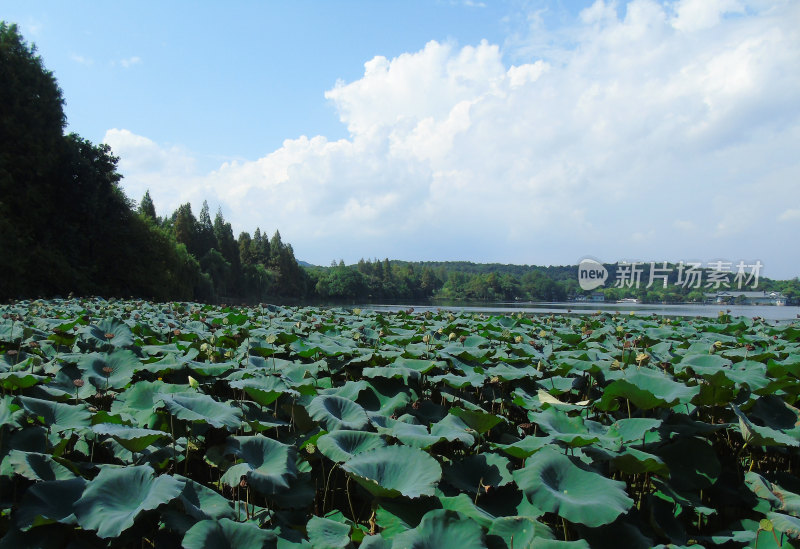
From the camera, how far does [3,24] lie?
803 inches

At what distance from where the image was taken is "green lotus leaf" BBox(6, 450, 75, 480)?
4.49 ft


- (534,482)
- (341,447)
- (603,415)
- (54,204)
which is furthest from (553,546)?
(54,204)

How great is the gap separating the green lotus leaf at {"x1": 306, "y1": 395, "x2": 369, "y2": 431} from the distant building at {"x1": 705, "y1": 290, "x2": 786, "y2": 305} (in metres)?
42.1

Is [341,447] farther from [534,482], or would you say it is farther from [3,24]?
[3,24]

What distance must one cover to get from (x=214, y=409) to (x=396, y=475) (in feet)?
2.52

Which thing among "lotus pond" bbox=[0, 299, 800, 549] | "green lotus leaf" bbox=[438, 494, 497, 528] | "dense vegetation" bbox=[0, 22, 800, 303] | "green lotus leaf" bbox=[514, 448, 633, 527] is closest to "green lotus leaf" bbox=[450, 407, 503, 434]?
"lotus pond" bbox=[0, 299, 800, 549]

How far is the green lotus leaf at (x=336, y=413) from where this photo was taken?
5.83 ft

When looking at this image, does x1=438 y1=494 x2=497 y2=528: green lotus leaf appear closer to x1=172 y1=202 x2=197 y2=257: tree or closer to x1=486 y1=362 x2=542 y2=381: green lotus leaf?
x1=486 y1=362 x2=542 y2=381: green lotus leaf

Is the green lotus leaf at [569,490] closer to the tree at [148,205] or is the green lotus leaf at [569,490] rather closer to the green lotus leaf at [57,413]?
the green lotus leaf at [57,413]

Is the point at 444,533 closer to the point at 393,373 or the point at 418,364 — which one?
the point at 393,373

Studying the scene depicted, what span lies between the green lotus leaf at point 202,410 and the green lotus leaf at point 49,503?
339 millimetres

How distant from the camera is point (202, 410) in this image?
5.86 feet

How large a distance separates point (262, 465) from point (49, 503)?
600 mm

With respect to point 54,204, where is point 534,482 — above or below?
below
